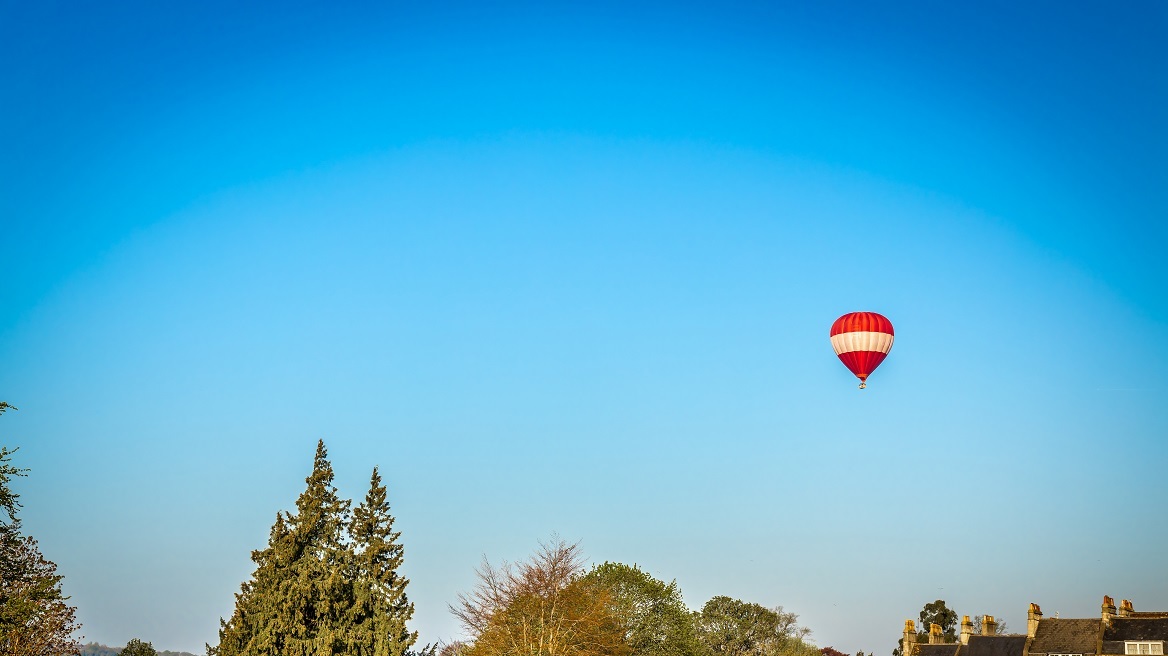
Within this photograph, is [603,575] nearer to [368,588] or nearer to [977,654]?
[977,654]

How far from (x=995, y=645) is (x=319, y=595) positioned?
58122 mm

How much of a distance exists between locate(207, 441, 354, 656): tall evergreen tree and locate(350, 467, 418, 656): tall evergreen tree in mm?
703

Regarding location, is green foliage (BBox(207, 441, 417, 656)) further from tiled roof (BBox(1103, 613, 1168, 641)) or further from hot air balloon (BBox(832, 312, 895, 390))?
tiled roof (BBox(1103, 613, 1168, 641))

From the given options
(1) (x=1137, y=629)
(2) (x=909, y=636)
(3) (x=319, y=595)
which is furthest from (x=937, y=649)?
(3) (x=319, y=595)

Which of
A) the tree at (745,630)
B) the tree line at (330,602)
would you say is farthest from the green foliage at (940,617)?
the tree line at (330,602)

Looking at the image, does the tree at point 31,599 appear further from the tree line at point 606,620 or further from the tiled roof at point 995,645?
the tiled roof at point 995,645

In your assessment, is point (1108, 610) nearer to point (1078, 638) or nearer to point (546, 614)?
point (1078, 638)

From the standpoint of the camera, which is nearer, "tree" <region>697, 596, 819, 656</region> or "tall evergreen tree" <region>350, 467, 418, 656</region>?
"tall evergreen tree" <region>350, 467, 418, 656</region>

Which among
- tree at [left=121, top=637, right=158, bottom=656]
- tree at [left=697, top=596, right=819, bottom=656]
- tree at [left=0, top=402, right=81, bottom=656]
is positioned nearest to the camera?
tree at [left=0, top=402, right=81, bottom=656]

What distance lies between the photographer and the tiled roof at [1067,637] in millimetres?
82500

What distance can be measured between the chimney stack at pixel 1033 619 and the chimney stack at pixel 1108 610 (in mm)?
5270

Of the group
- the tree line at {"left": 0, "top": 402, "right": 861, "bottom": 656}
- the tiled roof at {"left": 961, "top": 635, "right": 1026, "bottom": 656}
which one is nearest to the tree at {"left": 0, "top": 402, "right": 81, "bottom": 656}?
the tree line at {"left": 0, "top": 402, "right": 861, "bottom": 656}

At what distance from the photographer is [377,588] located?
54562 mm

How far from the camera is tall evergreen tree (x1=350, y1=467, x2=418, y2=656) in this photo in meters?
52.2
